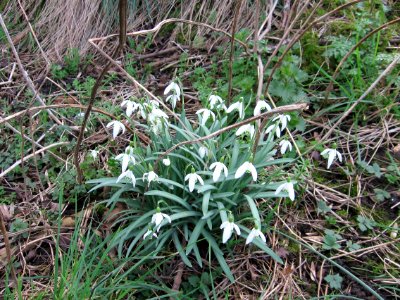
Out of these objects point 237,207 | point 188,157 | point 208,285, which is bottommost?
point 208,285

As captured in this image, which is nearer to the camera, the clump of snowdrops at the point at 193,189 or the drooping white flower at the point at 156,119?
the clump of snowdrops at the point at 193,189

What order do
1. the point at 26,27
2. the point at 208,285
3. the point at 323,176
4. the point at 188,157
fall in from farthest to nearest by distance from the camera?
the point at 26,27 < the point at 323,176 < the point at 188,157 < the point at 208,285

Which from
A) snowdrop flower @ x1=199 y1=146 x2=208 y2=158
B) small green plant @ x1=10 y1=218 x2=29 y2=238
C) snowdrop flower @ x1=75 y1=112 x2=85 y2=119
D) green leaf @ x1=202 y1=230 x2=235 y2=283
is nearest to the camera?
green leaf @ x1=202 y1=230 x2=235 y2=283

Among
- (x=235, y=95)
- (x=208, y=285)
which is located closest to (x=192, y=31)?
(x=235, y=95)

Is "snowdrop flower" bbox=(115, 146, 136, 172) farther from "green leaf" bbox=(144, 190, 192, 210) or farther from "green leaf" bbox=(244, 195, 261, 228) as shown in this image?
"green leaf" bbox=(244, 195, 261, 228)

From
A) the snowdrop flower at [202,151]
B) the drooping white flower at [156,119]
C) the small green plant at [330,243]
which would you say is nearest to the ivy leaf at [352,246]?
the small green plant at [330,243]

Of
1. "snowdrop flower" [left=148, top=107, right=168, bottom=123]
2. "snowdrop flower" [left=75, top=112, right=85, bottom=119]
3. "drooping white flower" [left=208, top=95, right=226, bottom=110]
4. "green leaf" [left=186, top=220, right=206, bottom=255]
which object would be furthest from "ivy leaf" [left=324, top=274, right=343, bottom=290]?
"snowdrop flower" [left=75, top=112, right=85, bottom=119]

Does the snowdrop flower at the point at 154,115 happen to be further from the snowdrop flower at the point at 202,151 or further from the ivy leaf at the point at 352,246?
the ivy leaf at the point at 352,246

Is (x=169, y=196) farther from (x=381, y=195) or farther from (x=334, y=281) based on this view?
(x=381, y=195)

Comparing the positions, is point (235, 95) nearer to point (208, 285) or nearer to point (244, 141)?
point (244, 141)
